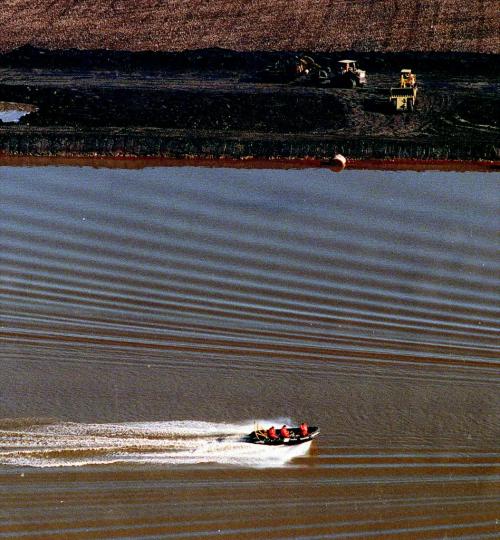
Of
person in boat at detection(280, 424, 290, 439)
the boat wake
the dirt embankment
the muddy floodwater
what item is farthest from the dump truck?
person in boat at detection(280, 424, 290, 439)

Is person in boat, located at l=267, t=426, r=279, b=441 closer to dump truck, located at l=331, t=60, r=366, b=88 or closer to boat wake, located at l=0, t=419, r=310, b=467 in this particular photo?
boat wake, located at l=0, t=419, r=310, b=467

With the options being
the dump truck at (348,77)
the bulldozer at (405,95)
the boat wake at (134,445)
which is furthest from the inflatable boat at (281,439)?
the dump truck at (348,77)

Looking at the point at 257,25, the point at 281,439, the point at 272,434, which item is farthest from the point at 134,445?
the point at 257,25

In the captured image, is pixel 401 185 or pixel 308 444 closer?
pixel 308 444

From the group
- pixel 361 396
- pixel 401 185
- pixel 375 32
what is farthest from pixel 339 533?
pixel 375 32

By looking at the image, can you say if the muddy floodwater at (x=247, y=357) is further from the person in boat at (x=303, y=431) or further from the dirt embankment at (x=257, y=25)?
the dirt embankment at (x=257, y=25)

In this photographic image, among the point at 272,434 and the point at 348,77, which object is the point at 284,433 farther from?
the point at 348,77

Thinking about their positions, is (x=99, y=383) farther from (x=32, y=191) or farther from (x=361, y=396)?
(x=32, y=191)
